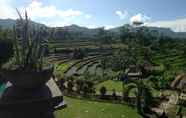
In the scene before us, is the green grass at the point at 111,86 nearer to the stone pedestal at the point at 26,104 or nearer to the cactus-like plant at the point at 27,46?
the cactus-like plant at the point at 27,46

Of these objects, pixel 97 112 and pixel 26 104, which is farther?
pixel 97 112

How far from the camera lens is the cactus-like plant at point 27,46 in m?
2.39

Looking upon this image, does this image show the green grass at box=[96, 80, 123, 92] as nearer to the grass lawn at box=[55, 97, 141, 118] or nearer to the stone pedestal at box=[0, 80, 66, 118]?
the grass lawn at box=[55, 97, 141, 118]

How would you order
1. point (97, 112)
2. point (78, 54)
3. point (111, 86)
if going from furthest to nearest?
point (78, 54) → point (111, 86) → point (97, 112)

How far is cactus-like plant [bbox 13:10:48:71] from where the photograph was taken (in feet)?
7.86

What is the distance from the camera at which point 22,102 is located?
7.36 feet

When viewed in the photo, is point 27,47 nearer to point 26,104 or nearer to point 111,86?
point 26,104

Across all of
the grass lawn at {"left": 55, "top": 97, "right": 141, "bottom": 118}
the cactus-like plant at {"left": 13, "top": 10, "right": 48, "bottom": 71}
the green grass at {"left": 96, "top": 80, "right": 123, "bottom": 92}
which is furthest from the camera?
the green grass at {"left": 96, "top": 80, "right": 123, "bottom": 92}

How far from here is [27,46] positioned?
247 centimetres

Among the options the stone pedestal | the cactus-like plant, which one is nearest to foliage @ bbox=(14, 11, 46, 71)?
the cactus-like plant

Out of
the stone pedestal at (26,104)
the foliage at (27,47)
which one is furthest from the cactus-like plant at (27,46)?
the stone pedestal at (26,104)

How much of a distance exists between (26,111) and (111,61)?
156ft

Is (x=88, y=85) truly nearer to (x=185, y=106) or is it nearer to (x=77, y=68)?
(x=185, y=106)

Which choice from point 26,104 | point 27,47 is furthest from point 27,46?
point 26,104
